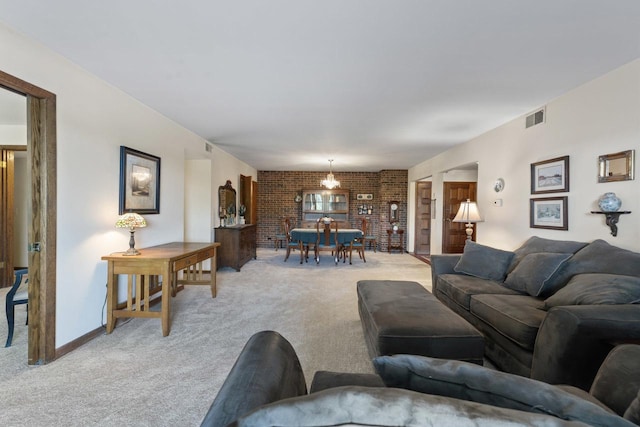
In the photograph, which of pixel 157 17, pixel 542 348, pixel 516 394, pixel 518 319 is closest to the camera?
pixel 516 394

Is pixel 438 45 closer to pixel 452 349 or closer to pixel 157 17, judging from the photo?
pixel 157 17

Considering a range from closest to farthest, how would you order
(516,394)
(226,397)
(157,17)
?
(516,394), (226,397), (157,17)

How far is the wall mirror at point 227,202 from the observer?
5.86 metres

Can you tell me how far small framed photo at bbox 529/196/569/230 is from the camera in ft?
9.86

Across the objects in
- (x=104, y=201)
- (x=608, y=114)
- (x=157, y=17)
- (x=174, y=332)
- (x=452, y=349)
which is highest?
(x=157, y=17)

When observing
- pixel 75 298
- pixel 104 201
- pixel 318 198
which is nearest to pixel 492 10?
pixel 104 201

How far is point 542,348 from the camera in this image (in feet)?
5.58

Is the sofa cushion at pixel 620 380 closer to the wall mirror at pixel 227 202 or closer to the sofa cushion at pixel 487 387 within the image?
the sofa cushion at pixel 487 387

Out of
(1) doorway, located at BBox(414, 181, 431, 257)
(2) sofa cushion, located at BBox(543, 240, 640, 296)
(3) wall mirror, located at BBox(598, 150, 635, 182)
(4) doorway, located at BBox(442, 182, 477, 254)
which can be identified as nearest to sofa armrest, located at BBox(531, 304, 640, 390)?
(2) sofa cushion, located at BBox(543, 240, 640, 296)

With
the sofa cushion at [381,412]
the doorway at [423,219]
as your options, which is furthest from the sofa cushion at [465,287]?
the doorway at [423,219]

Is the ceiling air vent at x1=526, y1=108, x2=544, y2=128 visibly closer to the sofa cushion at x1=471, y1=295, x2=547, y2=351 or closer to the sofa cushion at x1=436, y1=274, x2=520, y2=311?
the sofa cushion at x1=436, y1=274, x2=520, y2=311

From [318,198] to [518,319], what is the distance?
7196 mm

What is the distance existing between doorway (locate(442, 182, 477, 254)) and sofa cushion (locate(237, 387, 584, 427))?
6.61m

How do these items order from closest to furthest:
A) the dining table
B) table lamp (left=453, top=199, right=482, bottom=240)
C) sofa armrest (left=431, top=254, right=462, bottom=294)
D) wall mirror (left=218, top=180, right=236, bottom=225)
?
sofa armrest (left=431, top=254, right=462, bottom=294), table lamp (left=453, top=199, right=482, bottom=240), wall mirror (left=218, top=180, right=236, bottom=225), the dining table
